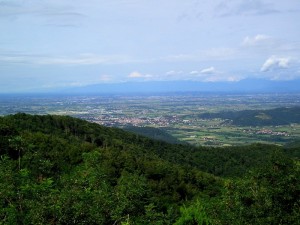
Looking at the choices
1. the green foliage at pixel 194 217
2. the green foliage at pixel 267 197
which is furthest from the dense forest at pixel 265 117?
the green foliage at pixel 267 197

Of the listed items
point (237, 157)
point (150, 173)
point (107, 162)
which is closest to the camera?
point (107, 162)

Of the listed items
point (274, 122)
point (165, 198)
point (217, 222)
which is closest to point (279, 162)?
point (217, 222)

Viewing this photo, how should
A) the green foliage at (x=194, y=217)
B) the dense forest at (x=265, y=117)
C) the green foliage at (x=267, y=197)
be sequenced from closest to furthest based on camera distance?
1. the green foliage at (x=267, y=197)
2. the green foliage at (x=194, y=217)
3. the dense forest at (x=265, y=117)

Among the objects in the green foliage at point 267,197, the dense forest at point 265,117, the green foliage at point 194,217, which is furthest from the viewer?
the dense forest at point 265,117

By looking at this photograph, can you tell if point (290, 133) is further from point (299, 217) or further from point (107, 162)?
point (299, 217)

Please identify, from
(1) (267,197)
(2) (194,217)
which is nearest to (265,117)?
(2) (194,217)

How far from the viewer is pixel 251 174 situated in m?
16.9

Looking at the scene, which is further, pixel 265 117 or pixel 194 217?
pixel 265 117

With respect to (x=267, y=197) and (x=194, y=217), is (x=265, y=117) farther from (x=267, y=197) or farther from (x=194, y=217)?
(x=267, y=197)

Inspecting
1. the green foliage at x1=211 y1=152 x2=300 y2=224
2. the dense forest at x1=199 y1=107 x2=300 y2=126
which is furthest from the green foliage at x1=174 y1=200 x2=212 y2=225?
the dense forest at x1=199 y1=107 x2=300 y2=126

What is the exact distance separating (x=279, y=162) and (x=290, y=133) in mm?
134179

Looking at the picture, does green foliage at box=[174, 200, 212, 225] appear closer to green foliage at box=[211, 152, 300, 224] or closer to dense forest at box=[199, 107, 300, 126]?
green foliage at box=[211, 152, 300, 224]

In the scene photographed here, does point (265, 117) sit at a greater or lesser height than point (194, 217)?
lesser

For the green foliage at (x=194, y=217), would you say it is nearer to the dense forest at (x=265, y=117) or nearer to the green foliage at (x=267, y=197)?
the green foliage at (x=267, y=197)
